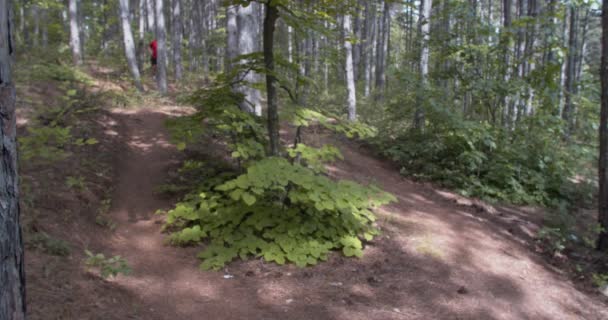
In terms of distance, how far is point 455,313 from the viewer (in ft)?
14.6

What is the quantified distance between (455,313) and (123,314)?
3383 millimetres

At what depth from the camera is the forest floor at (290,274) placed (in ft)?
13.4

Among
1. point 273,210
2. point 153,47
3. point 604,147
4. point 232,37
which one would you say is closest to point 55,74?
point 232,37

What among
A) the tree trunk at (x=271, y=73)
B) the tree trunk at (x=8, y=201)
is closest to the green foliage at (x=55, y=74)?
the tree trunk at (x=271, y=73)

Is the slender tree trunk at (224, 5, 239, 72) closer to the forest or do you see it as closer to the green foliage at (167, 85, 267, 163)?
the forest

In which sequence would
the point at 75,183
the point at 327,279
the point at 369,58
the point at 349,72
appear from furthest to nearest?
the point at 369,58
the point at 349,72
the point at 75,183
the point at 327,279

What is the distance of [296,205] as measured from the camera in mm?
5859

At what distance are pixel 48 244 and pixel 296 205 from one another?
9.97 feet

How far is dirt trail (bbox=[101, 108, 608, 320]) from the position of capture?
14.2 ft

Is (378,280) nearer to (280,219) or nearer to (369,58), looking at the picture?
(280,219)

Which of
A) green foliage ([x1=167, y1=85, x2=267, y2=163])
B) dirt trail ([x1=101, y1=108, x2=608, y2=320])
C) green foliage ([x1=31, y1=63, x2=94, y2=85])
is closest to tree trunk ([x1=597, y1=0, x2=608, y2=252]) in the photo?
dirt trail ([x1=101, y1=108, x2=608, y2=320])

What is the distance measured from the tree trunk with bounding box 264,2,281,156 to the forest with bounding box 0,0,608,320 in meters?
0.02

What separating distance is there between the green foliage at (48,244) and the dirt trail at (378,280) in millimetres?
669

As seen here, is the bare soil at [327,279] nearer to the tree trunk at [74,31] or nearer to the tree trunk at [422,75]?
the tree trunk at [422,75]
